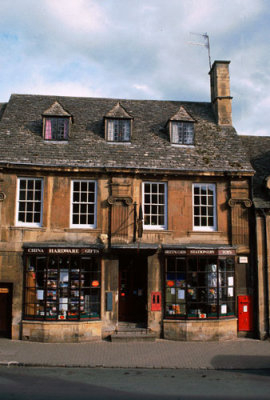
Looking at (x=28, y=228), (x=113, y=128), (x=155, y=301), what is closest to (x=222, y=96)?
(x=113, y=128)

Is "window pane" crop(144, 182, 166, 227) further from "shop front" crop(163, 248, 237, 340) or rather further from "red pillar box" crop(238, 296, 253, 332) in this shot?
"red pillar box" crop(238, 296, 253, 332)

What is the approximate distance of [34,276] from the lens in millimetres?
14852

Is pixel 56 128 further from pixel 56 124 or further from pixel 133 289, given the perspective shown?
pixel 133 289

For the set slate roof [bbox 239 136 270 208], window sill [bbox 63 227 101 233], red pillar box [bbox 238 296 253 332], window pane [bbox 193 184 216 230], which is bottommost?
red pillar box [bbox 238 296 253 332]

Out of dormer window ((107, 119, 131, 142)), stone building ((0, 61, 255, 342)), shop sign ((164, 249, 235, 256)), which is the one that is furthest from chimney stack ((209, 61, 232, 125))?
shop sign ((164, 249, 235, 256))

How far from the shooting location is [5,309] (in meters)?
14.8

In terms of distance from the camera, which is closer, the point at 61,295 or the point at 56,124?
the point at 61,295

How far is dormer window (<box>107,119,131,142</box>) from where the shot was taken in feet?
56.5

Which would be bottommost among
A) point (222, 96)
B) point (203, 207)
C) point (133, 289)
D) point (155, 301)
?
point (155, 301)

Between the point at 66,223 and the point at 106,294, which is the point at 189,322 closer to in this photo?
the point at 106,294

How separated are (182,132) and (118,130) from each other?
10.5 feet

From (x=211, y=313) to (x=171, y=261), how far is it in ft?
9.06

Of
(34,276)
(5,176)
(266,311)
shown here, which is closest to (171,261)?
(266,311)

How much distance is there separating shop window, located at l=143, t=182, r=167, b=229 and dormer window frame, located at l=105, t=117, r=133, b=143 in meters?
2.74
